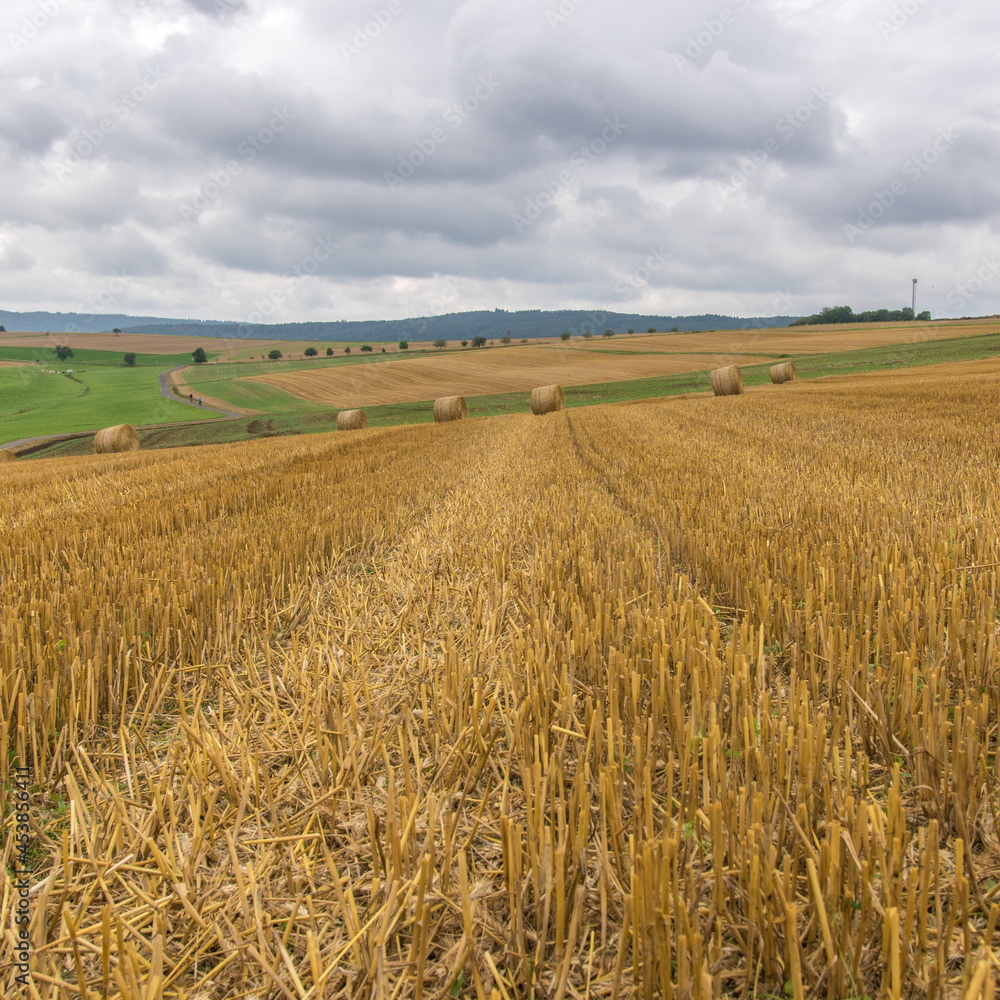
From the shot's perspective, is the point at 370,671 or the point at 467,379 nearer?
the point at 370,671

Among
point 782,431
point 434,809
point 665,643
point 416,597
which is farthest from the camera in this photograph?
point 782,431

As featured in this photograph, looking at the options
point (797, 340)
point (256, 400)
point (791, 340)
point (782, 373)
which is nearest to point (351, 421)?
point (782, 373)

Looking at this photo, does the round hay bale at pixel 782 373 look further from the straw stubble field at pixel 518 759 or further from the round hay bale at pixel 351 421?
the straw stubble field at pixel 518 759

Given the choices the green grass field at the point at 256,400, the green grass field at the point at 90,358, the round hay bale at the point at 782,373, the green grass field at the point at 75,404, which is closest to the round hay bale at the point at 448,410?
the green grass field at the point at 256,400

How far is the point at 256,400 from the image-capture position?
5734 cm

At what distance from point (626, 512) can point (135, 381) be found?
87.5 meters

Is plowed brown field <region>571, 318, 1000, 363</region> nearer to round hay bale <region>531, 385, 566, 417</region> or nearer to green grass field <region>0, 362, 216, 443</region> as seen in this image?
round hay bale <region>531, 385, 566, 417</region>

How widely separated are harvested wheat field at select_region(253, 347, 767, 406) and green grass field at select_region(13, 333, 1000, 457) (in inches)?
117

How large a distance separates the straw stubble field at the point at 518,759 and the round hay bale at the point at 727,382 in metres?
26.0

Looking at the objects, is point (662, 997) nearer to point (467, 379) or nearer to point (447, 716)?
point (447, 716)

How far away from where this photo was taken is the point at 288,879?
65.1 inches

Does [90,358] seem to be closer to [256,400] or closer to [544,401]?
[256,400]

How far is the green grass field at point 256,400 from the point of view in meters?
38.8

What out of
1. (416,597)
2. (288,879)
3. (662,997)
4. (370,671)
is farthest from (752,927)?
(416,597)
